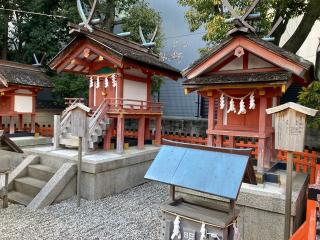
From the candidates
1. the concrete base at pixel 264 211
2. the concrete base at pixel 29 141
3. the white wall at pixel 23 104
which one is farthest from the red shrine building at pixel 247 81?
the white wall at pixel 23 104

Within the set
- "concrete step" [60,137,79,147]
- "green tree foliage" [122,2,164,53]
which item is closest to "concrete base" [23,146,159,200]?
"concrete step" [60,137,79,147]

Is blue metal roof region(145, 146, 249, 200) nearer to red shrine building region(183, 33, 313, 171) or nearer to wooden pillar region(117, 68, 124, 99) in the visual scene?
red shrine building region(183, 33, 313, 171)

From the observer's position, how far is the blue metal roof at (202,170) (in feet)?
11.7

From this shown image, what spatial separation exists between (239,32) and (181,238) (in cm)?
496

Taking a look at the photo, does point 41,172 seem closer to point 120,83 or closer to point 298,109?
point 120,83

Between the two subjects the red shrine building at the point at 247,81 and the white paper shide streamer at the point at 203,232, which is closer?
the white paper shide streamer at the point at 203,232

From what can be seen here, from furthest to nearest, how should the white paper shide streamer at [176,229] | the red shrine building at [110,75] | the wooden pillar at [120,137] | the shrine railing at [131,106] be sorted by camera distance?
the shrine railing at [131,106], the wooden pillar at [120,137], the red shrine building at [110,75], the white paper shide streamer at [176,229]

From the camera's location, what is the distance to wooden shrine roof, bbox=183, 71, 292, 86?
6098mm

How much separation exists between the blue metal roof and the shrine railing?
5.99 meters

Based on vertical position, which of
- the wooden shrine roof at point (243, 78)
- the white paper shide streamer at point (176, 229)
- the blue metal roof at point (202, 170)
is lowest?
the white paper shide streamer at point (176, 229)

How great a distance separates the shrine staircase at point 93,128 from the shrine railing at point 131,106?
31 centimetres

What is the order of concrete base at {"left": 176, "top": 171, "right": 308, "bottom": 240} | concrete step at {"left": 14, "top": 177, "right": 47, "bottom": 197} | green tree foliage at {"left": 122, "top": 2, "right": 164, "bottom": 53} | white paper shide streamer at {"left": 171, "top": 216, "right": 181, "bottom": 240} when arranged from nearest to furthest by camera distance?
1. white paper shide streamer at {"left": 171, "top": 216, "right": 181, "bottom": 240}
2. concrete base at {"left": 176, "top": 171, "right": 308, "bottom": 240}
3. concrete step at {"left": 14, "top": 177, "right": 47, "bottom": 197}
4. green tree foliage at {"left": 122, "top": 2, "right": 164, "bottom": 53}

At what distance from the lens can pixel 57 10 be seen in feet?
61.8

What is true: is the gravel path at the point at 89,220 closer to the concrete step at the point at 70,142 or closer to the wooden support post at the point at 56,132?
the concrete step at the point at 70,142
